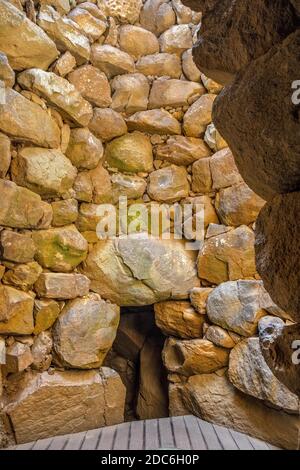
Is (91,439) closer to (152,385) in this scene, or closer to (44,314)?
(44,314)

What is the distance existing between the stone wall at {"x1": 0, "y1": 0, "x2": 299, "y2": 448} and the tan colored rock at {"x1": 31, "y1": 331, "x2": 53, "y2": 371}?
0.04ft

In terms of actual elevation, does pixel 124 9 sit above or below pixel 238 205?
above

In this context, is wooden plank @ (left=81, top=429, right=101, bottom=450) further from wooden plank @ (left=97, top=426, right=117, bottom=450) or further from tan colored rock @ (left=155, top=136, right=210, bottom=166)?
tan colored rock @ (left=155, top=136, right=210, bottom=166)

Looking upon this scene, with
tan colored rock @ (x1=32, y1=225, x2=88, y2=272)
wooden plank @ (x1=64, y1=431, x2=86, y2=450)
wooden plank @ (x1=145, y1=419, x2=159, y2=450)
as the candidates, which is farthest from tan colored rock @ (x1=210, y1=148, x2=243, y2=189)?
wooden plank @ (x1=64, y1=431, x2=86, y2=450)

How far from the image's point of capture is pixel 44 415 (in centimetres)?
314

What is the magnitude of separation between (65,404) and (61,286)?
1.15 meters

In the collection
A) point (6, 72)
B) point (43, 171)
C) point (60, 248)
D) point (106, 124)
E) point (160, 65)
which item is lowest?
point (60, 248)

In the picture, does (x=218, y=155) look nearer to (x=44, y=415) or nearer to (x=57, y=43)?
(x=57, y=43)

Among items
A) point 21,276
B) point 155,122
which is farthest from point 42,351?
point 155,122

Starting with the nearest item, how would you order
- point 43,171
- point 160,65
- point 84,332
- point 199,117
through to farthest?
point 43,171
point 84,332
point 199,117
point 160,65

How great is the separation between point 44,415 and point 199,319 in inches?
72.4

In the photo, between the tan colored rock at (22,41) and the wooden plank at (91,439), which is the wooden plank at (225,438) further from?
the tan colored rock at (22,41)

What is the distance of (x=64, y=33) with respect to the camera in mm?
3703
